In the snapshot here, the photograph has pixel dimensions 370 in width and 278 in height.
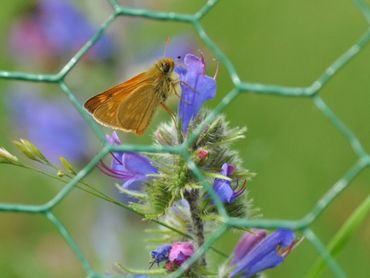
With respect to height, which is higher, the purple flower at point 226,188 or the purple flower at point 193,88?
the purple flower at point 193,88

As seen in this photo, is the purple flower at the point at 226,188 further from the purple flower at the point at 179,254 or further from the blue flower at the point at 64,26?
the blue flower at the point at 64,26

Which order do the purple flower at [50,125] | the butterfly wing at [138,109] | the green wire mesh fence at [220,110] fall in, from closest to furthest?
the green wire mesh fence at [220,110], the butterfly wing at [138,109], the purple flower at [50,125]

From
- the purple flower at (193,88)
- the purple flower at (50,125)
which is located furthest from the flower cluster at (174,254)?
the purple flower at (50,125)

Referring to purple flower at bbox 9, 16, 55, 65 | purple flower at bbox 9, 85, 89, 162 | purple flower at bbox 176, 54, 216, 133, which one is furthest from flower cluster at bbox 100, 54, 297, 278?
purple flower at bbox 9, 16, 55, 65

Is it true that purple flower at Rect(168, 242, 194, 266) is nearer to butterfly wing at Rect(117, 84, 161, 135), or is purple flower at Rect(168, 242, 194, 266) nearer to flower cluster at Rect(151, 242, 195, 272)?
flower cluster at Rect(151, 242, 195, 272)

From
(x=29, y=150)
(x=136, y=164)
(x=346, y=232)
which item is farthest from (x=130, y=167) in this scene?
(x=346, y=232)

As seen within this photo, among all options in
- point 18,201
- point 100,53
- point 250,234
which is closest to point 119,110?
point 250,234

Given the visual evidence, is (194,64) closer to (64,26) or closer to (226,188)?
(226,188)

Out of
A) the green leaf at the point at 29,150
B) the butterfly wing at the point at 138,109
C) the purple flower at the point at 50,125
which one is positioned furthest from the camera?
the purple flower at the point at 50,125
